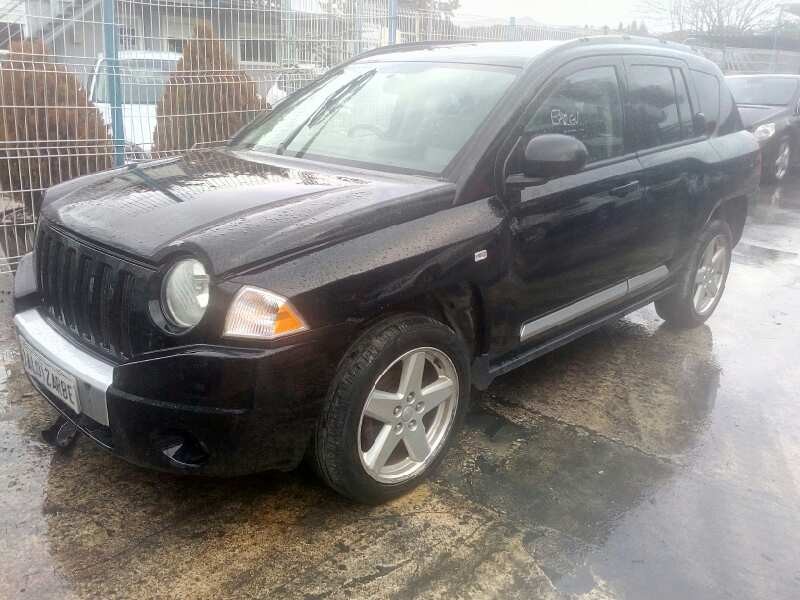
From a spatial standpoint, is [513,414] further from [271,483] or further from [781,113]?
[781,113]

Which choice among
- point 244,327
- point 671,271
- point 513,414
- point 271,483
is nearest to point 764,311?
point 671,271

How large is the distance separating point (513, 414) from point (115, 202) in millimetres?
2135

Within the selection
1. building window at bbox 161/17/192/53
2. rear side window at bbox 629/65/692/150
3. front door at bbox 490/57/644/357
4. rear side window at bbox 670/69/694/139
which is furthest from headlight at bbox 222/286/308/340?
building window at bbox 161/17/192/53

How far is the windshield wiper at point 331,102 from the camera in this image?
3.86m

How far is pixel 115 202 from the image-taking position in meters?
2.93

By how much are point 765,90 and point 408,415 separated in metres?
12.1

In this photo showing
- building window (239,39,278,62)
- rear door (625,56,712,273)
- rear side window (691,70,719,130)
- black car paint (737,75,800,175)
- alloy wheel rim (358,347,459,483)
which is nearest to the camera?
alloy wheel rim (358,347,459,483)

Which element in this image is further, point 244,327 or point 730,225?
point 730,225

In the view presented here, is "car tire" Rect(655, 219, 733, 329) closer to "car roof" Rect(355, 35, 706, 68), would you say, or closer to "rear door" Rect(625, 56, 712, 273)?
"rear door" Rect(625, 56, 712, 273)

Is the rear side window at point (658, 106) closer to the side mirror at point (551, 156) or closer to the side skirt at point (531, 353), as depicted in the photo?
the side skirt at point (531, 353)

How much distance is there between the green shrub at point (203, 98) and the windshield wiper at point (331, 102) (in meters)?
2.69

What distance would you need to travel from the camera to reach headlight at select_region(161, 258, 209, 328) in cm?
245

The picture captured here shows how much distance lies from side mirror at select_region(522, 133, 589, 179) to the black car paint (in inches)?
372

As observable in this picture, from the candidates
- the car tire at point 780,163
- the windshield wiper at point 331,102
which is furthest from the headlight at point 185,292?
the car tire at point 780,163
